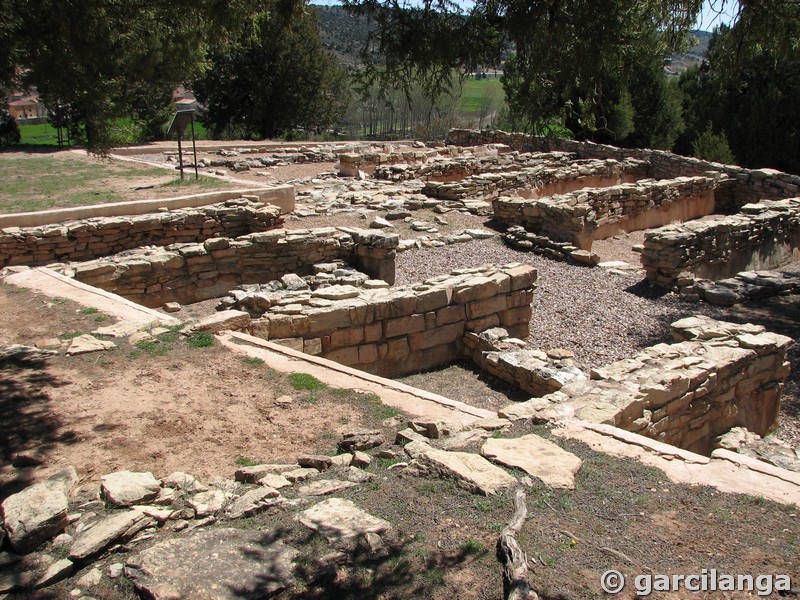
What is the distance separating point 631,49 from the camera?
5.50 metres

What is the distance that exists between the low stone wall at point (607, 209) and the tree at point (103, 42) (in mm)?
9837

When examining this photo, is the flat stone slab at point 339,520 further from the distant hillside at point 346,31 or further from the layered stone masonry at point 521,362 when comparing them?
the layered stone masonry at point 521,362

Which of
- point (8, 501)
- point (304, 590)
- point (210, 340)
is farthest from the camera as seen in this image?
point (210, 340)

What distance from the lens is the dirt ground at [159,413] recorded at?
16.8 ft

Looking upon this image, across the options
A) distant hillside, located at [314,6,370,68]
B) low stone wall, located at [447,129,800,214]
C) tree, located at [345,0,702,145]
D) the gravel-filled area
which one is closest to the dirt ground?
the gravel-filled area

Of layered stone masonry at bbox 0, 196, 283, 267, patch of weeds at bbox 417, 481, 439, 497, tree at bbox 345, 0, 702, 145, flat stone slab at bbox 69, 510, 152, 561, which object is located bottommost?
patch of weeds at bbox 417, 481, 439, 497

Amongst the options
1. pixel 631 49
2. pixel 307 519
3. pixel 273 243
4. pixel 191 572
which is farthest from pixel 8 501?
pixel 273 243

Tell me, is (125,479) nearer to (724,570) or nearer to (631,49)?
(724,570)

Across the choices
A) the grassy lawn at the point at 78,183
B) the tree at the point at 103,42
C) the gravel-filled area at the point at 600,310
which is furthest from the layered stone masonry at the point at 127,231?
the tree at the point at 103,42

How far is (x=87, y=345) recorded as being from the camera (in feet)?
23.4

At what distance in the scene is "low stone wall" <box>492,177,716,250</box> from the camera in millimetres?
15195

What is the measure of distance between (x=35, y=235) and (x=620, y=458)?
10325 millimetres

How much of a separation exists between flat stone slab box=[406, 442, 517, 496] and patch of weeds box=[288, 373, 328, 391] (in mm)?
1902

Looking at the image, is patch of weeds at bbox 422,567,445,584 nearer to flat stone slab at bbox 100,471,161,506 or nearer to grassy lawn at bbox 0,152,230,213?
flat stone slab at bbox 100,471,161,506
